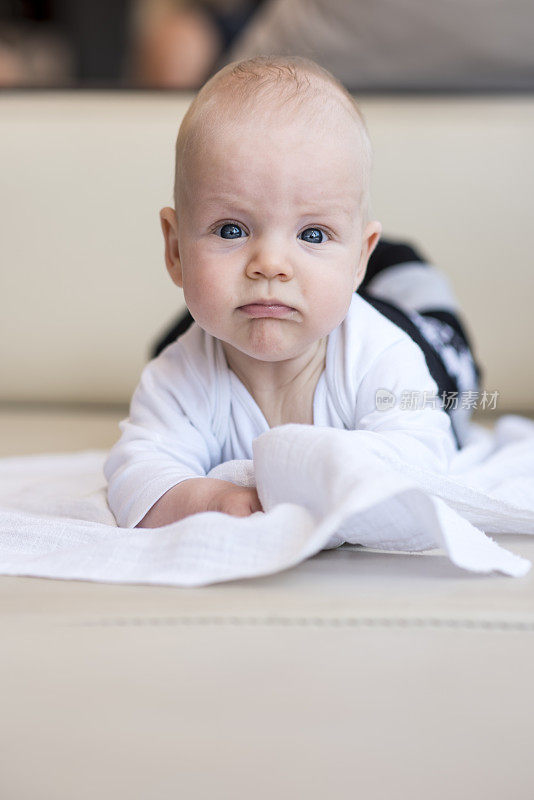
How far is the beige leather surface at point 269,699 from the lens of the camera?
0.56 m

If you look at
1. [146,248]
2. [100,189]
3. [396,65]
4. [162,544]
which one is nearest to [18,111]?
[100,189]

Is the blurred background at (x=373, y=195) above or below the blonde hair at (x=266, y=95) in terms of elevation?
below

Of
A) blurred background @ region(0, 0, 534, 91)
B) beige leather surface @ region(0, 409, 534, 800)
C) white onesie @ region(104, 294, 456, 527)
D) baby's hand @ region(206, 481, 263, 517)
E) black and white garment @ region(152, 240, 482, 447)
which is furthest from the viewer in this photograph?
blurred background @ region(0, 0, 534, 91)

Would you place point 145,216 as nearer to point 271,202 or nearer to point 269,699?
Answer: point 271,202

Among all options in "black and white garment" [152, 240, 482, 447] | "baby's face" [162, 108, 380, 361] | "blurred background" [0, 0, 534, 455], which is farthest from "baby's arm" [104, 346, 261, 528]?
"blurred background" [0, 0, 534, 455]

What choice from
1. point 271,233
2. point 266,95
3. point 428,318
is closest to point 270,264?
point 271,233

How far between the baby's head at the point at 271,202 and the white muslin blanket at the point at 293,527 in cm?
11

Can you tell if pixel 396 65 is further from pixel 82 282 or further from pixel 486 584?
pixel 486 584

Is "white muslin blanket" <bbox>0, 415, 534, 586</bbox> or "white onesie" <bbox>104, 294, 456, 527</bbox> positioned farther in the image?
"white onesie" <bbox>104, 294, 456, 527</bbox>

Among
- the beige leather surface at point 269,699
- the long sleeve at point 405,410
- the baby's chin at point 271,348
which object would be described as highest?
the baby's chin at point 271,348

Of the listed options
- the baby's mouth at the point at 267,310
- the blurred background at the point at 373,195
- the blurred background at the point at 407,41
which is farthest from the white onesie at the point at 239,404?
the blurred background at the point at 407,41

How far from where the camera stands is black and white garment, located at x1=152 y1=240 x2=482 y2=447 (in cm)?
101

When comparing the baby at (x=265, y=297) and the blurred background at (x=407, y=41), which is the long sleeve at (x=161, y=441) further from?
the blurred background at (x=407, y=41)

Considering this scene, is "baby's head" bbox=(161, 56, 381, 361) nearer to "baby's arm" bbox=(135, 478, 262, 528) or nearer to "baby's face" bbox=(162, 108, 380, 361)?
"baby's face" bbox=(162, 108, 380, 361)
